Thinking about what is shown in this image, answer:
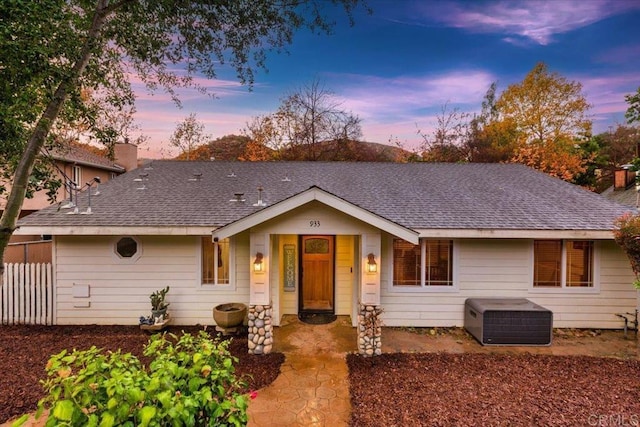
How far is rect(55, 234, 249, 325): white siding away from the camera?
7.30 metres

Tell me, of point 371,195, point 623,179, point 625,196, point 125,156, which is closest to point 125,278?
point 371,195

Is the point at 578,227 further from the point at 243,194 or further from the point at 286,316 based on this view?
the point at 243,194

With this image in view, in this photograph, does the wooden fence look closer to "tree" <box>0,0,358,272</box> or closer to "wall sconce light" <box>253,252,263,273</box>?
"tree" <box>0,0,358,272</box>

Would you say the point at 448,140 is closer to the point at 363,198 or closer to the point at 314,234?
the point at 363,198

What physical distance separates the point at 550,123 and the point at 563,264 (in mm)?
19410

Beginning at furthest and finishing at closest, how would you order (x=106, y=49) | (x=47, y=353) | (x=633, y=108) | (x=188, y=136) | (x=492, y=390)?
(x=188, y=136), (x=47, y=353), (x=633, y=108), (x=106, y=49), (x=492, y=390)

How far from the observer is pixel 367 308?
236 inches

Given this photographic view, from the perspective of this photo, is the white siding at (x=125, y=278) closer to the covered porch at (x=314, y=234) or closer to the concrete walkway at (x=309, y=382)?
the covered porch at (x=314, y=234)

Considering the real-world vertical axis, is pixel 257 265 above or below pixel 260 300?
above

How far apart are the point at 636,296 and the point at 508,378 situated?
4.88 m

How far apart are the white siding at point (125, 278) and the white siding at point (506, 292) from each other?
4.38 meters

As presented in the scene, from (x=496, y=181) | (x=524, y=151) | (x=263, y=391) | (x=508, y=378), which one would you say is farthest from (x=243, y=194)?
(x=524, y=151)

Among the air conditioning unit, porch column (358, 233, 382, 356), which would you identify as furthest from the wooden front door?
the air conditioning unit

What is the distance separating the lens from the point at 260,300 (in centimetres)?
605
